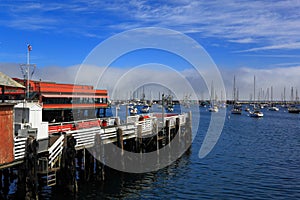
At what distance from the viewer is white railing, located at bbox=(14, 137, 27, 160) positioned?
1972 cm

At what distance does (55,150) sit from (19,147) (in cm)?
255

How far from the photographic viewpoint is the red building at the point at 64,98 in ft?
157

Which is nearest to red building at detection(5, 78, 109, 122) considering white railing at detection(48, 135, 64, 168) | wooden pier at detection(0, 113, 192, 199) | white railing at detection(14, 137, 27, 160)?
wooden pier at detection(0, 113, 192, 199)

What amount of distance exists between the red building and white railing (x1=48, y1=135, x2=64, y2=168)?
2173cm

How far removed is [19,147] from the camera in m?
19.9

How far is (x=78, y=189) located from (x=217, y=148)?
27041 millimetres

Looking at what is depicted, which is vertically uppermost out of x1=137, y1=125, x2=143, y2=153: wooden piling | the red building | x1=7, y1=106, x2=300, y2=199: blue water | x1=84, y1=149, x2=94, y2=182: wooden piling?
the red building

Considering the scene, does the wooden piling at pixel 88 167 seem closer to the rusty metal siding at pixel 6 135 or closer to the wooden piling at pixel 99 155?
the wooden piling at pixel 99 155

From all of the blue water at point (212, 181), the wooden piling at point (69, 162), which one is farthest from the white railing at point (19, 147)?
the blue water at point (212, 181)

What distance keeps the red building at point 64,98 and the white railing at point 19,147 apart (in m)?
23.3

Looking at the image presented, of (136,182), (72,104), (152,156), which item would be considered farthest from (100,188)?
(72,104)

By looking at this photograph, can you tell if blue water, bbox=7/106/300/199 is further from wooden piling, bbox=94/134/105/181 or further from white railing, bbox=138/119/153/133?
white railing, bbox=138/119/153/133

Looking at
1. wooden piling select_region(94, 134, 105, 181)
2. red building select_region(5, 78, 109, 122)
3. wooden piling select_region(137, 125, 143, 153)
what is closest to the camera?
wooden piling select_region(94, 134, 105, 181)

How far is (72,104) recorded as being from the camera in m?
54.9
